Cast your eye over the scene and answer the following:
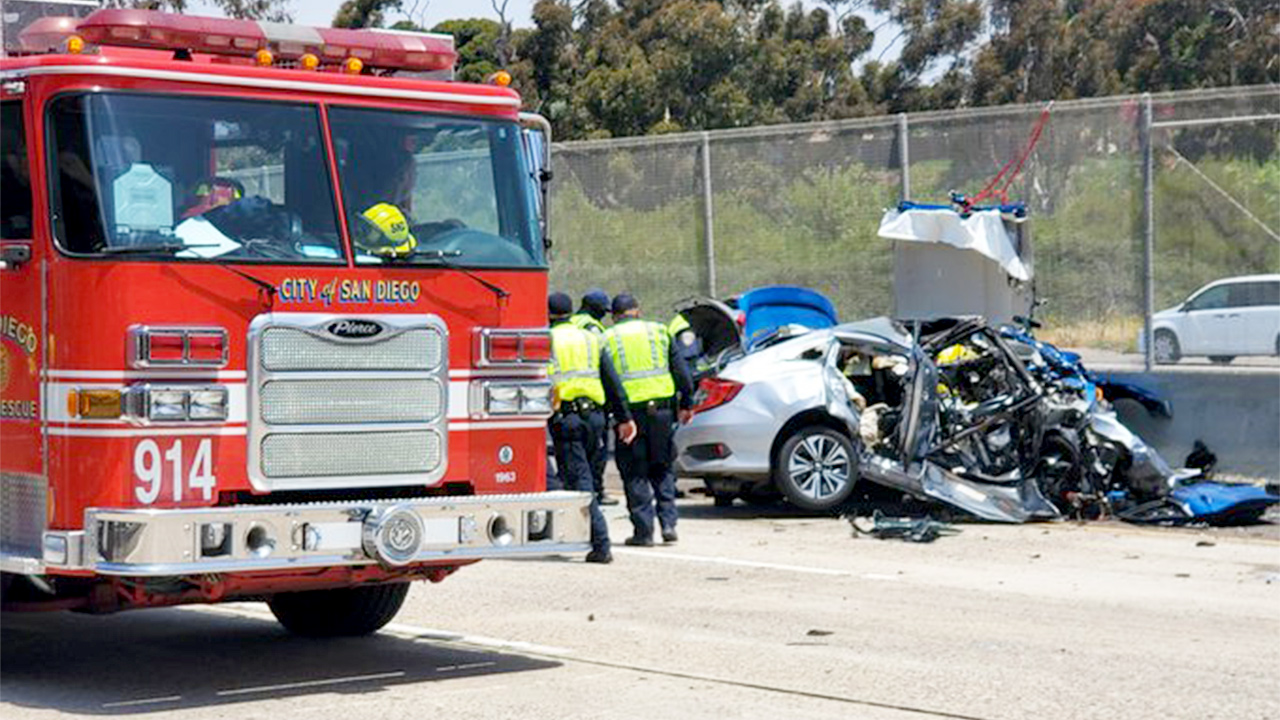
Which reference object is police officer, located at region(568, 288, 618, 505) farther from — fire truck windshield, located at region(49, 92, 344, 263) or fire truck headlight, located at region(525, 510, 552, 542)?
fire truck windshield, located at region(49, 92, 344, 263)

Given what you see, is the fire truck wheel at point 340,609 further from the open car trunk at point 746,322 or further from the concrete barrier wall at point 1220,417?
the concrete barrier wall at point 1220,417

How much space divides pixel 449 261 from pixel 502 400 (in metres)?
0.70

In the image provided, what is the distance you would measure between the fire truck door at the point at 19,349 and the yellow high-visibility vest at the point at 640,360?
596cm

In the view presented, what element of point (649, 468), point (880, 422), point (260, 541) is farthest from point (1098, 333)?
point (260, 541)

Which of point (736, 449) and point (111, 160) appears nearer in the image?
point (111, 160)

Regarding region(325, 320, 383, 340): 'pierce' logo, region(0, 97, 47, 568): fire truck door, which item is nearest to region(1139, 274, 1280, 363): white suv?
region(325, 320, 383, 340): 'pierce' logo

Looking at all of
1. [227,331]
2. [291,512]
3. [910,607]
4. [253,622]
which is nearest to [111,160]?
[227,331]

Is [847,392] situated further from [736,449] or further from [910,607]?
[910,607]

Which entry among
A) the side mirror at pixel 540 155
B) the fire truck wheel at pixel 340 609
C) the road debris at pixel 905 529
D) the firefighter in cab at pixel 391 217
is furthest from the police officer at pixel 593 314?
the firefighter in cab at pixel 391 217

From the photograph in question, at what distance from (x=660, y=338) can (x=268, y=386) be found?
610 cm

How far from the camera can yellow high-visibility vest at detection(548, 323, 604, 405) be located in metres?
14.2

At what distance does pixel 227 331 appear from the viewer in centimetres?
900

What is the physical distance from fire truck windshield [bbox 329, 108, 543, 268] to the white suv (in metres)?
9.96

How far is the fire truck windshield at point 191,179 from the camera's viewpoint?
8875mm
